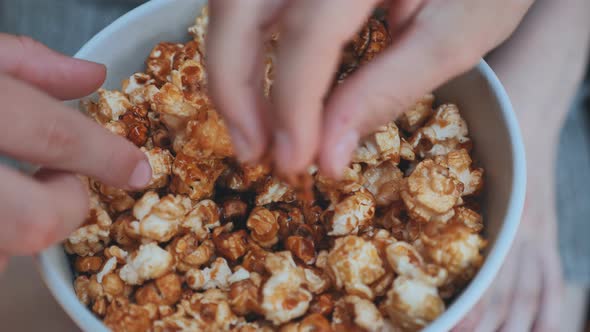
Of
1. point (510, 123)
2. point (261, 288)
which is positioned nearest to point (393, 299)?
point (261, 288)

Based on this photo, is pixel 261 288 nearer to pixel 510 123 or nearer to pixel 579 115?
pixel 510 123

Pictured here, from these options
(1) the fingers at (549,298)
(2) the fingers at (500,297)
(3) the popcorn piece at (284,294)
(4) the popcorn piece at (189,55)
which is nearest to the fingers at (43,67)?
(4) the popcorn piece at (189,55)

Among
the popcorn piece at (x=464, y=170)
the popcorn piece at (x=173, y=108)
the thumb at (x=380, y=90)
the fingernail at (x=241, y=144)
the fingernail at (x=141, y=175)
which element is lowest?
the popcorn piece at (x=464, y=170)

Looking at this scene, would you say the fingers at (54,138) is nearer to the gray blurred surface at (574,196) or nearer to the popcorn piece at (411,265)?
the popcorn piece at (411,265)

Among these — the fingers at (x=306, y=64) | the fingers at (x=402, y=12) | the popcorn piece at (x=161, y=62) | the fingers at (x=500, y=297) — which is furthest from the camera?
the fingers at (x=500, y=297)

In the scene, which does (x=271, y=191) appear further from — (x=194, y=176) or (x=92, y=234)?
(x=92, y=234)

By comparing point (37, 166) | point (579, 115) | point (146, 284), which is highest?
point (37, 166)
